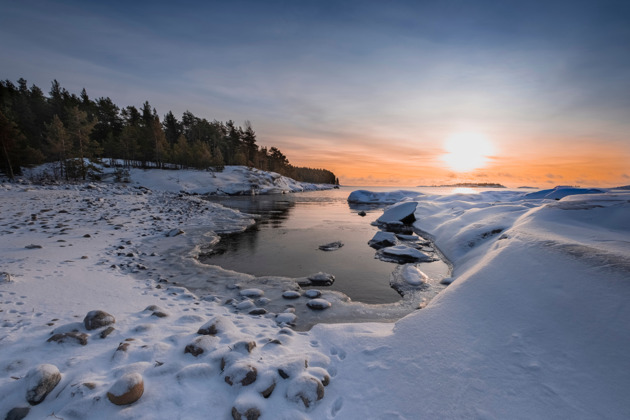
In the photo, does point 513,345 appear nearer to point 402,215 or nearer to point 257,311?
point 257,311

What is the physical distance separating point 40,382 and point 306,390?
2.34 m

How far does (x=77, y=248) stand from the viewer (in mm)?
7371

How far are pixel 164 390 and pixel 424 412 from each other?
7.86 ft

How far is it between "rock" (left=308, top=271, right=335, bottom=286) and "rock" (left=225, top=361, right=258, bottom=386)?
412cm

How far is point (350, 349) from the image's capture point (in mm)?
3225

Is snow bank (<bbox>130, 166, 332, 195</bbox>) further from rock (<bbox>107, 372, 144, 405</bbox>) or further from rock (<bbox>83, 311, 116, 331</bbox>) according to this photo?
rock (<bbox>107, 372, 144, 405</bbox>)

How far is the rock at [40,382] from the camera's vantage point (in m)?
2.02

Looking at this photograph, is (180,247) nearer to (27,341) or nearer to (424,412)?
(27,341)

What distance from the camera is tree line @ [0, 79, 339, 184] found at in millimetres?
31466

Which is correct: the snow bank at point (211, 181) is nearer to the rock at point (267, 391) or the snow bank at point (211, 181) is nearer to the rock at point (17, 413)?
the rock at point (17, 413)

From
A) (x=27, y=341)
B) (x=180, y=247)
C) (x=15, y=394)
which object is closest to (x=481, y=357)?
(x=15, y=394)

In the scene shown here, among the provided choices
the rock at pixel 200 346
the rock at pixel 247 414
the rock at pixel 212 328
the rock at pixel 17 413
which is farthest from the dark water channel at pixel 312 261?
the rock at pixel 17 413

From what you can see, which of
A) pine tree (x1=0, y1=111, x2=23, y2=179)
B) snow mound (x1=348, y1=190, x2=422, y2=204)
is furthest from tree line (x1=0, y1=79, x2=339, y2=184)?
snow mound (x1=348, y1=190, x2=422, y2=204)

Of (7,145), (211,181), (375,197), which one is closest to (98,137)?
(211,181)
